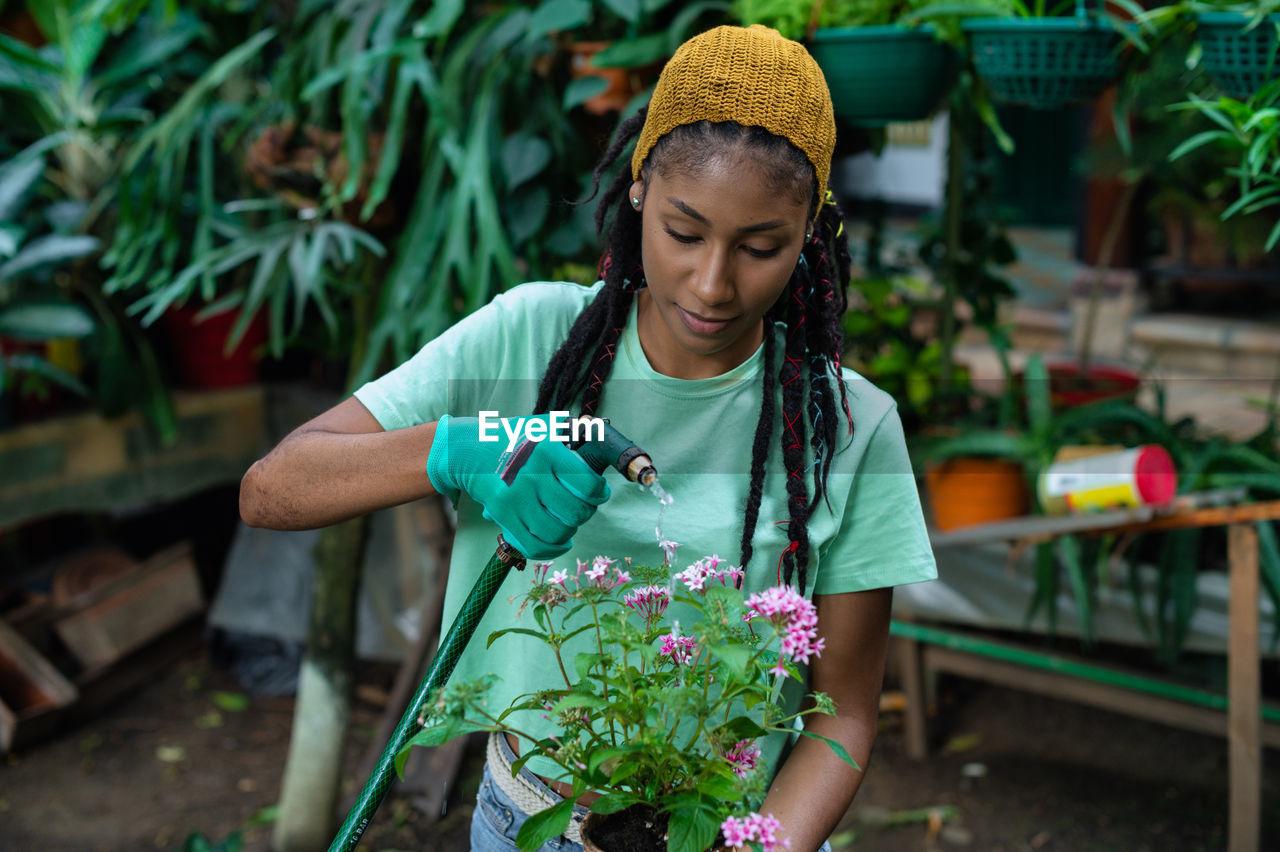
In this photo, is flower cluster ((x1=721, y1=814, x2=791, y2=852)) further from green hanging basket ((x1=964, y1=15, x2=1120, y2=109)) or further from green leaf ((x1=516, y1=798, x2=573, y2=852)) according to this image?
green hanging basket ((x1=964, y1=15, x2=1120, y2=109))

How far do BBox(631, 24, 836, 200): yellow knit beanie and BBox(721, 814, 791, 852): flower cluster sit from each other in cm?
67

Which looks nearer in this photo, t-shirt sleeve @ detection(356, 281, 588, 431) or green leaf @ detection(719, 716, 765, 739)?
green leaf @ detection(719, 716, 765, 739)

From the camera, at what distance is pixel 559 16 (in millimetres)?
2184

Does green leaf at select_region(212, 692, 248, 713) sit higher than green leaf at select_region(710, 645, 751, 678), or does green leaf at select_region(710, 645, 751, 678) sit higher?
green leaf at select_region(710, 645, 751, 678)

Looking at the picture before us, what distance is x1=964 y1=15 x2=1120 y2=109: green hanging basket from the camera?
1.93 metres

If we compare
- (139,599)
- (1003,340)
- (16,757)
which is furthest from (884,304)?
(16,757)

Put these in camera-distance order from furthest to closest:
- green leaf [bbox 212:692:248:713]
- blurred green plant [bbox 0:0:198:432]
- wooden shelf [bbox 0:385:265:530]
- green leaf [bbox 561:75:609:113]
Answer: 1. green leaf [bbox 212:692:248:713]
2. wooden shelf [bbox 0:385:265:530]
3. blurred green plant [bbox 0:0:198:432]
4. green leaf [bbox 561:75:609:113]

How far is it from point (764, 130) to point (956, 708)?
284 cm

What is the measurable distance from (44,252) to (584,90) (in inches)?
67.7

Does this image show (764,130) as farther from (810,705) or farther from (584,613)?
(810,705)

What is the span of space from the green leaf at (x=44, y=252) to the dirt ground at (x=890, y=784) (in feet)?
4.83

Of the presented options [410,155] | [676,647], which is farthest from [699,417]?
[410,155]

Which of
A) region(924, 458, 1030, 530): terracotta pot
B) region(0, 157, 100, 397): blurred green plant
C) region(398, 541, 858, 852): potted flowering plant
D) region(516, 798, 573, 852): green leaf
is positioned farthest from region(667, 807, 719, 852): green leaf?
region(0, 157, 100, 397): blurred green plant

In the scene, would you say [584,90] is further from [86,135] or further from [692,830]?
[86,135]
